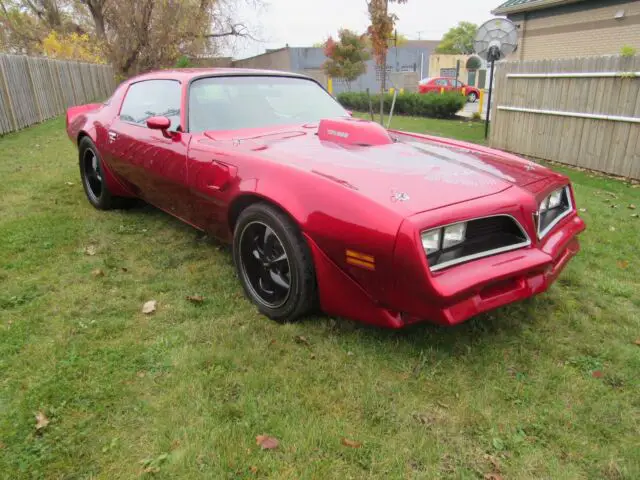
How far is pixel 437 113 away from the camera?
16.2 m

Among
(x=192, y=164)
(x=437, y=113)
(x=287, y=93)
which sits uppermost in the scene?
(x=287, y=93)

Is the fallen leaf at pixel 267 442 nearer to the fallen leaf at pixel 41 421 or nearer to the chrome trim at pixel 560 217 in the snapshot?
the fallen leaf at pixel 41 421

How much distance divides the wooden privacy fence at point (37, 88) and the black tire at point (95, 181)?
642 centimetres

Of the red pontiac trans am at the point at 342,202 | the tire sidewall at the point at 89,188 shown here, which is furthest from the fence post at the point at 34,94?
the red pontiac trans am at the point at 342,202

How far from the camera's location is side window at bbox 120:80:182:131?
3.54m

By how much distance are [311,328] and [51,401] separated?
4.24 ft

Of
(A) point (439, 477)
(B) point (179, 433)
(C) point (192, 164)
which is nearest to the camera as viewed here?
(A) point (439, 477)

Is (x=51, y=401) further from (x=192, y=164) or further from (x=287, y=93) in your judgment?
(x=287, y=93)

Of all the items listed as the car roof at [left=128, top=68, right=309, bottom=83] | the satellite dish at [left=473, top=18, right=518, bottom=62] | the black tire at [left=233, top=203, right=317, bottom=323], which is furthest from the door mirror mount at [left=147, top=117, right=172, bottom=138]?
the satellite dish at [left=473, top=18, right=518, bottom=62]

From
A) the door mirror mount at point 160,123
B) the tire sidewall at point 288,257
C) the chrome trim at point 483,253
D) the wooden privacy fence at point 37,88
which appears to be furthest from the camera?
the wooden privacy fence at point 37,88

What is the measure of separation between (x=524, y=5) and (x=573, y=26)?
1.70 meters

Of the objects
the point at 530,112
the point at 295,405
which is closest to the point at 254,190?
the point at 295,405

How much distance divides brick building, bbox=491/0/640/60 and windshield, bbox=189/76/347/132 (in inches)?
507

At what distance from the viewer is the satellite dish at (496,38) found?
11.2 metres
